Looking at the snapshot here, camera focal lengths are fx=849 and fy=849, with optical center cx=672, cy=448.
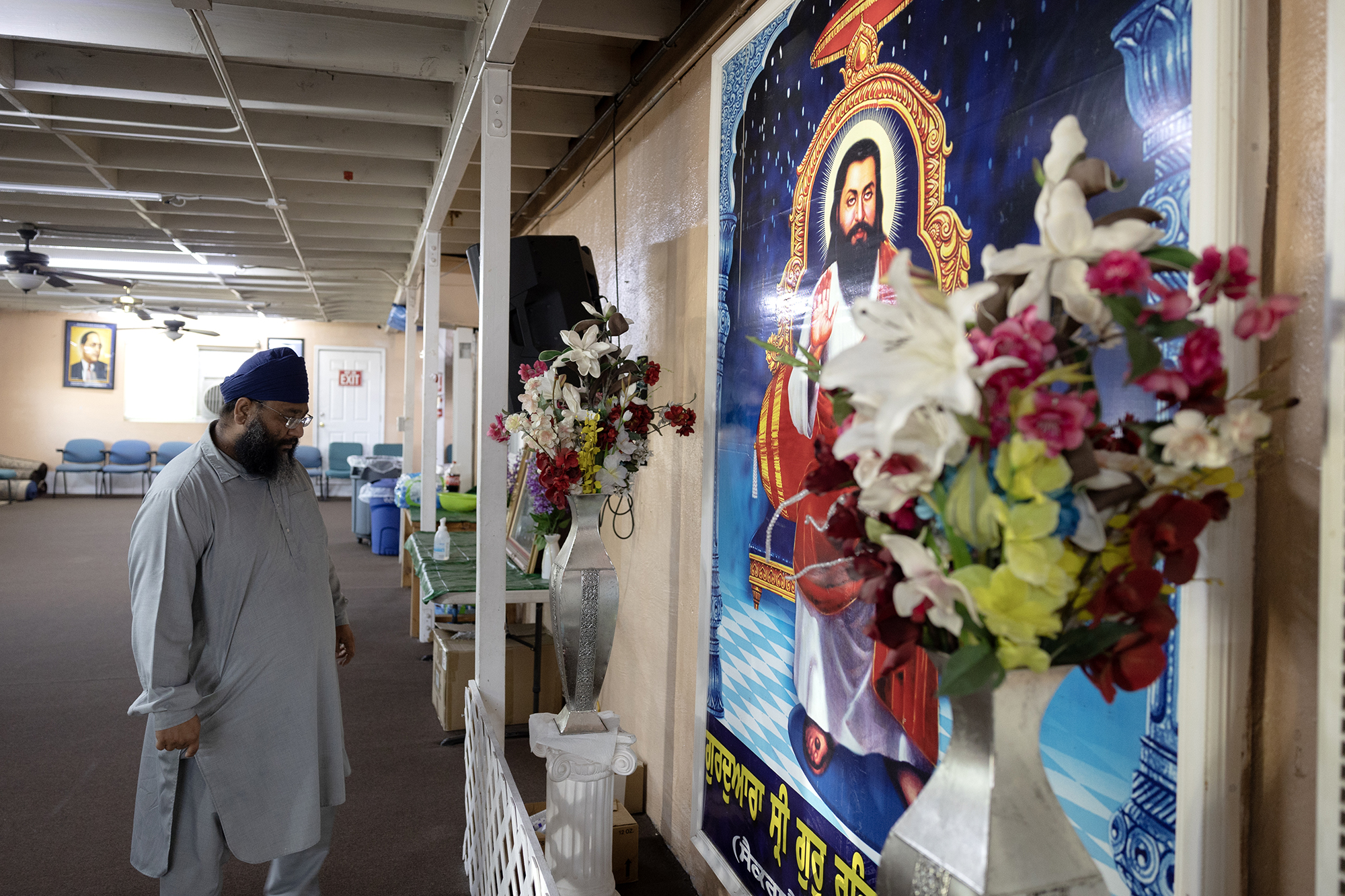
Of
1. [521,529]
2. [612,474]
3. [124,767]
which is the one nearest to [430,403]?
[521,529]

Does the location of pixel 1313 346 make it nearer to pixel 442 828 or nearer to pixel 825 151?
pixel 825 151

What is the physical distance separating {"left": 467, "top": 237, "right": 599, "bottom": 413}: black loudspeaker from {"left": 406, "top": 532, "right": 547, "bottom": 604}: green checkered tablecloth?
33.9 inches

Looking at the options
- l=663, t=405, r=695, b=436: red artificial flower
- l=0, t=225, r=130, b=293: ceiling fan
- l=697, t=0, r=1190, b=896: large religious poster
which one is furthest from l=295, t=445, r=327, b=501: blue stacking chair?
l=697, t=0, r=1190, b=896: large religious poster

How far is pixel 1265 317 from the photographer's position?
75 cm

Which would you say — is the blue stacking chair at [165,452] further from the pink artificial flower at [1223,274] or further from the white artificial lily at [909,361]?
the pink artificial flower at [1223,274]

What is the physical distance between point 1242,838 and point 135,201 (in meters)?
7.17

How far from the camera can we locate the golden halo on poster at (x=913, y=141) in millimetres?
1462

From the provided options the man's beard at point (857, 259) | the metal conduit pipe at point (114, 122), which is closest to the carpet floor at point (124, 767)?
the man's beard at point (857, 259)

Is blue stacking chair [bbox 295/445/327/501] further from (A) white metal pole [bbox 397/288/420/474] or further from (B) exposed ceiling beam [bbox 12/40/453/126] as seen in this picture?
(B) exposed ceiling beam [bbox 12/40/453/126]

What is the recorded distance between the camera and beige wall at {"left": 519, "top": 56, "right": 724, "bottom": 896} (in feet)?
9.07

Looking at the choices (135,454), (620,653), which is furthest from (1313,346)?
(135,454)

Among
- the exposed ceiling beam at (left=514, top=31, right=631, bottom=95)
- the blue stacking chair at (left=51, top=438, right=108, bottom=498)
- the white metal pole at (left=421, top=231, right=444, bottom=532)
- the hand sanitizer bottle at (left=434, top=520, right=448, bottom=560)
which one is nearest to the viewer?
the exposed ceiling beam at (left=514, top=31, right=631, bottom=95)

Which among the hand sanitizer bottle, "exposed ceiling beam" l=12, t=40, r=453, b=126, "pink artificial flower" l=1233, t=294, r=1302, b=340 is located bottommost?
the hand sanitizer bottle

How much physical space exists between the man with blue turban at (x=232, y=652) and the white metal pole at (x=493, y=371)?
0.61 m
